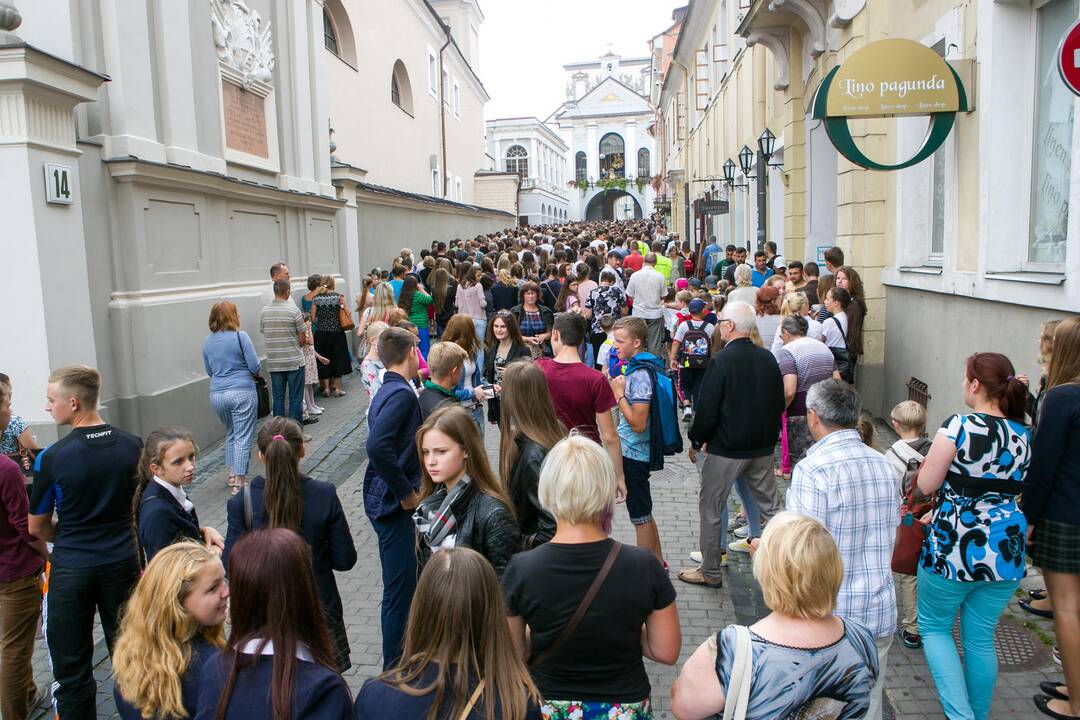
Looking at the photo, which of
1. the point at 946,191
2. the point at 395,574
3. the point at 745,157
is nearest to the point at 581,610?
the point at 395,574

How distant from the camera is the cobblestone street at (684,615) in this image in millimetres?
4340

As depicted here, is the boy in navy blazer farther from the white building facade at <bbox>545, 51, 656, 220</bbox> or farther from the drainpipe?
the white building facade at <bbox>545, 51, 656, 220</bbox>

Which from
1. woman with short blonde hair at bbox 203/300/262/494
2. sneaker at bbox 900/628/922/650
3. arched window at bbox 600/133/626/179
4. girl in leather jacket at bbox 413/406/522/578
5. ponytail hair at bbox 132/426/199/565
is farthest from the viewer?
arched window at bbox 600/133/626/179

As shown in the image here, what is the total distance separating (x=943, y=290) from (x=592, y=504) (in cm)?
662

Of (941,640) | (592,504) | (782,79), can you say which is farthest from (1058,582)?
(782,79)

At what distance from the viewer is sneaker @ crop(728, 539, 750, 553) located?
6273 mm

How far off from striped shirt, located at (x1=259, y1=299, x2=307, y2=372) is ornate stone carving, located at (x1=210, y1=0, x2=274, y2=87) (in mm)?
3938

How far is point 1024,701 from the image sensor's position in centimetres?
424

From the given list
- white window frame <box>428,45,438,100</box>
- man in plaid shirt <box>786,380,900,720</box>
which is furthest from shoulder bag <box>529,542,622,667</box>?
white window frame <box>428,45,438,100</box>

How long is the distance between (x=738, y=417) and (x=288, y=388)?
6.03 meters

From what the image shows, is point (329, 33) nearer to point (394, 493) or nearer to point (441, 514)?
point (394, 493)

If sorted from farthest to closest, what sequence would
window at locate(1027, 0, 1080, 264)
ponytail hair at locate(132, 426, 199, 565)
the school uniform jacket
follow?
window at locate(1027, 0, 1080, 264) < ponytail hair at locate(132, 426, 199, 565) < the school uniform jacket

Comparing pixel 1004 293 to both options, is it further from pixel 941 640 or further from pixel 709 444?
pixel 941 640

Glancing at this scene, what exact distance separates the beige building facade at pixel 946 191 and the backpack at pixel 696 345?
7.47 ft
